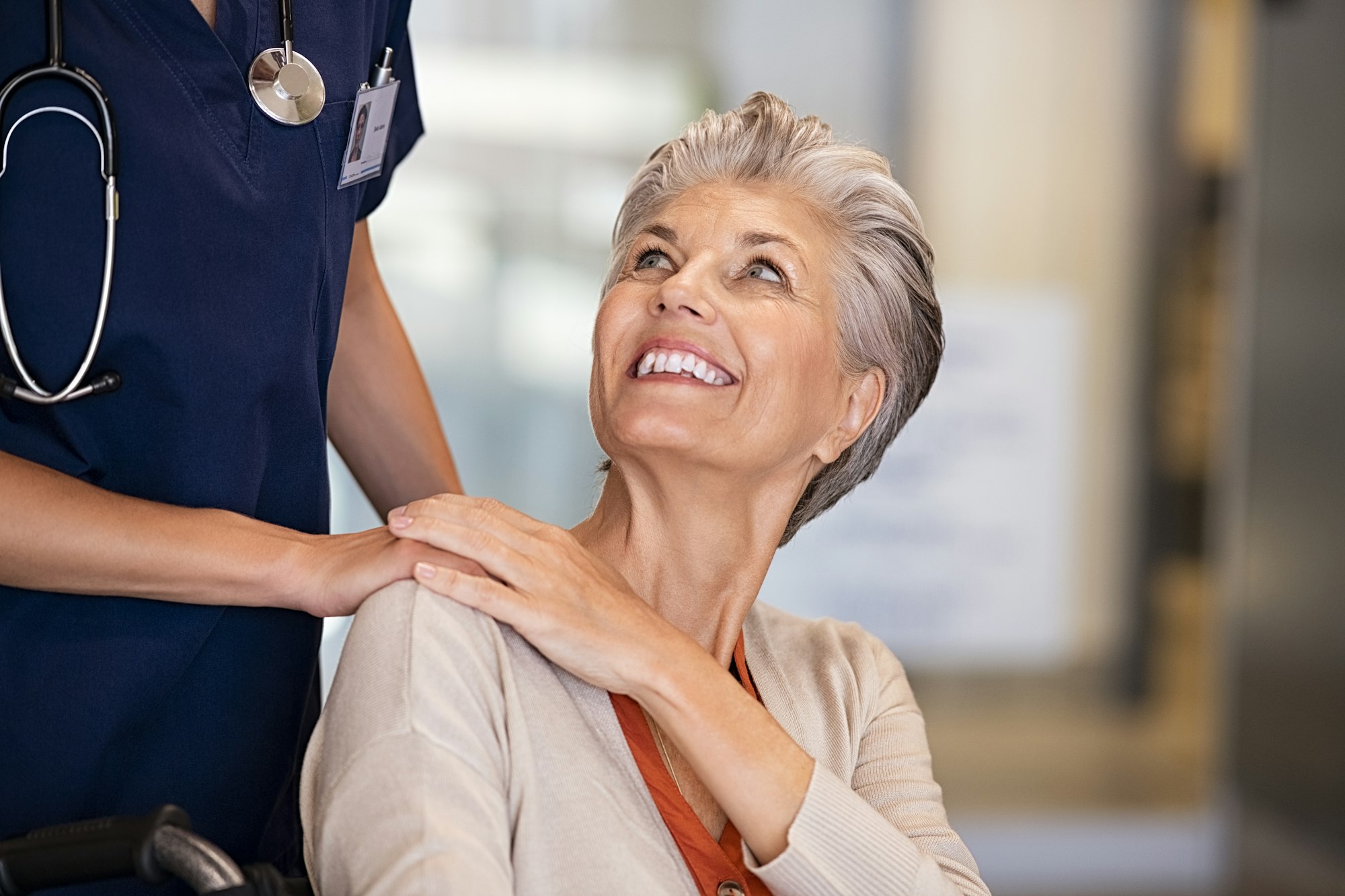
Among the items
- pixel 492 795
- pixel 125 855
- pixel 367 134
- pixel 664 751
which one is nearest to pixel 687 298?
pixel 367 134

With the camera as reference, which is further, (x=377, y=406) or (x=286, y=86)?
(x=377, y=406)

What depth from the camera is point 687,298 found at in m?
1.44

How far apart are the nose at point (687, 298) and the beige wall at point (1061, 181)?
8.51 feet

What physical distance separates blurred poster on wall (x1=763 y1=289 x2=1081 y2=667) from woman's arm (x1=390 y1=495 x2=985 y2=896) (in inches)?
104

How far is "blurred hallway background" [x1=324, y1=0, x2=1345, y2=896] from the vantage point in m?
3.76

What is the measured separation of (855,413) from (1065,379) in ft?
8.37

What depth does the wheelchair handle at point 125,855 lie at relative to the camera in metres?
0.93

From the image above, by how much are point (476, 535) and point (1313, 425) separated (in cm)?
349

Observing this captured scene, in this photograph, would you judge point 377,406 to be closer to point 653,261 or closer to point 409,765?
point 653,261

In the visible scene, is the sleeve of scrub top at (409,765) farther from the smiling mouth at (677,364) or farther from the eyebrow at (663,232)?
the eyebrow at (663,232)

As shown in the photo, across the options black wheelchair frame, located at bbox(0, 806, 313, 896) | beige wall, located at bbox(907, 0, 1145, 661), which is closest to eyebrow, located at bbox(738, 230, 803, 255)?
black wheelchair frame, located at bbox(0, 806, 313, 896)

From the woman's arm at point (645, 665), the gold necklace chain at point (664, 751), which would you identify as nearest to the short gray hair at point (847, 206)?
the gold necklace chain at point (664, 751)

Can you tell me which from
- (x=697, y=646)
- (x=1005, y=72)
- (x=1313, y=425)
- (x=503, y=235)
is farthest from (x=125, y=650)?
(x=1313, y=425)

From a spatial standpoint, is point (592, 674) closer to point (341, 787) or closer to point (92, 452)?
point (341, 787)
